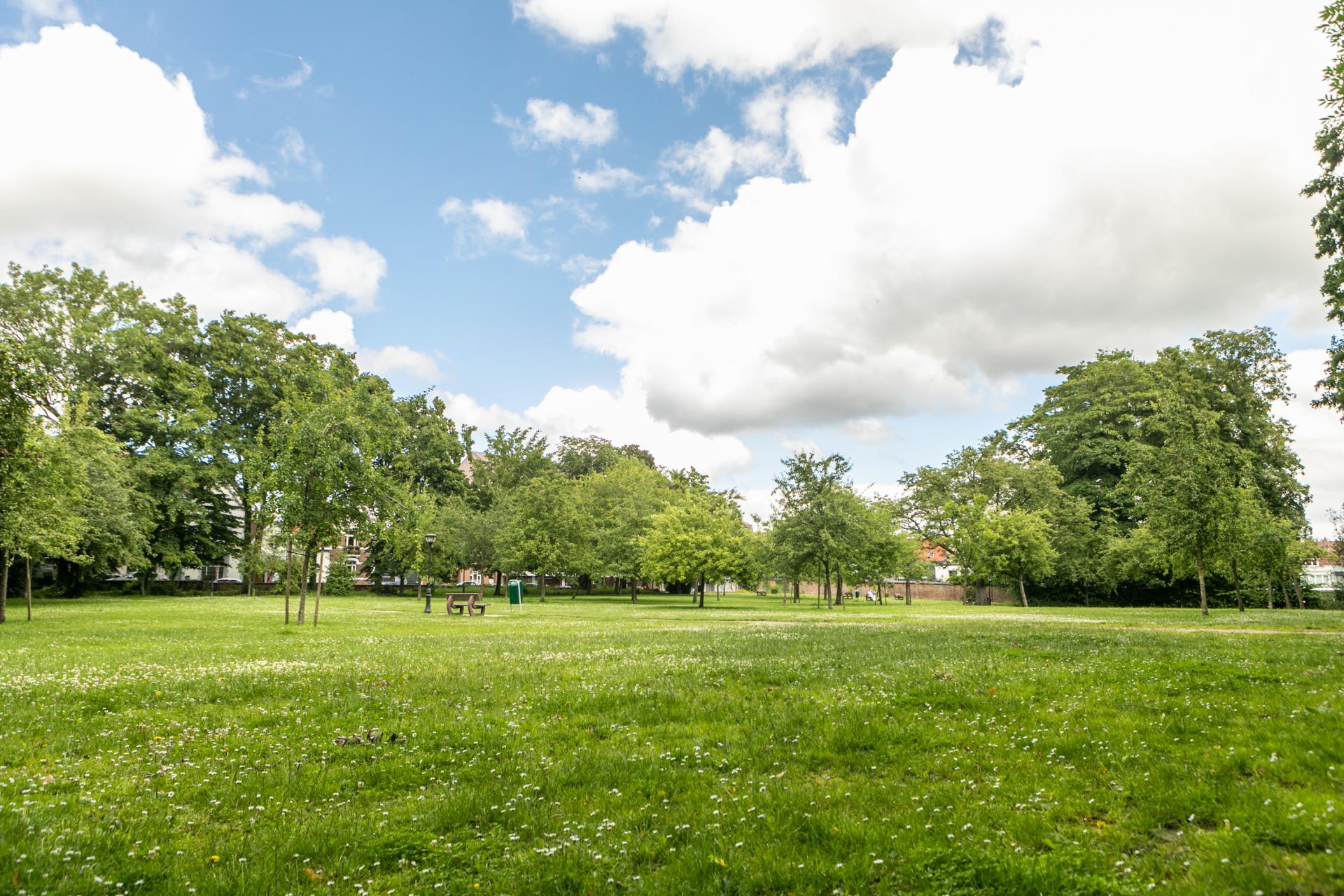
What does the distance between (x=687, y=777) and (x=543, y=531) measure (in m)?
51.9

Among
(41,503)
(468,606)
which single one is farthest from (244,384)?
(41,503)

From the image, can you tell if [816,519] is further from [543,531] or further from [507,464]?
[507,464]

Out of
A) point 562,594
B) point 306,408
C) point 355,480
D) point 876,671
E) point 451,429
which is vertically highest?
point 451,429

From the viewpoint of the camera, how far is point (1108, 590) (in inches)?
2323

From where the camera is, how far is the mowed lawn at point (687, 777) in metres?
4.57

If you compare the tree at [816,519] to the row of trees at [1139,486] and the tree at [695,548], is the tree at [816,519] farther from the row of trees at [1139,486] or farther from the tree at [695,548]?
the row of trees at [1139,486]

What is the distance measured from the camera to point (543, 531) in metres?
57.2

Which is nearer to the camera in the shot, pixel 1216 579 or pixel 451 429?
pixel 1216 579

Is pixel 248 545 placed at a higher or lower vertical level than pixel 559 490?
lower

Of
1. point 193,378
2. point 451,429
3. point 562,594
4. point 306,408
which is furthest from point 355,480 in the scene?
point 451,429

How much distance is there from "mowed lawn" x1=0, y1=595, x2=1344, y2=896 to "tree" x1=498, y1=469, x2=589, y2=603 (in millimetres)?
43688

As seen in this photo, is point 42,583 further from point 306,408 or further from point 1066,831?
point 1066,831

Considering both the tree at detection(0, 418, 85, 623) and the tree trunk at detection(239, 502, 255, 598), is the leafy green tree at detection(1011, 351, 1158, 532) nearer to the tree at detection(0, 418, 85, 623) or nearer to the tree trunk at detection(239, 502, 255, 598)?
the tree at detection(0, 418, 85, 623)

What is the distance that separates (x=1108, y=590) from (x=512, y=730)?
65089mm
